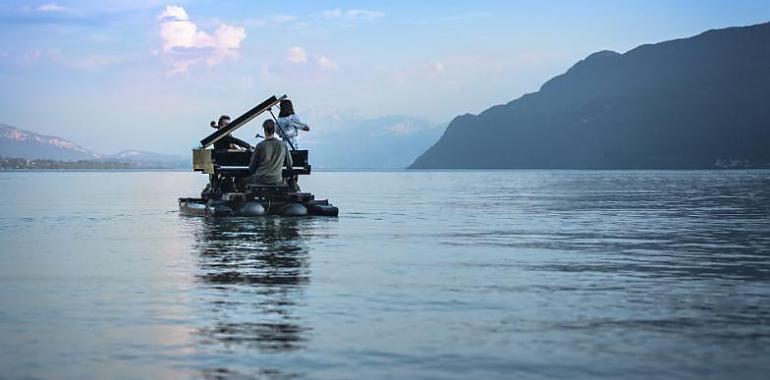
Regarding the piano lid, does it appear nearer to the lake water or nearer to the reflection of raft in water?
the reflection of raft in water

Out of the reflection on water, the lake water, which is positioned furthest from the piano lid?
the lake water

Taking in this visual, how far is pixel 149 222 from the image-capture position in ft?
106

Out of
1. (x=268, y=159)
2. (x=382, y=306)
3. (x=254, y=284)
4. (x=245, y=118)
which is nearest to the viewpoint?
(x=382, y=306)

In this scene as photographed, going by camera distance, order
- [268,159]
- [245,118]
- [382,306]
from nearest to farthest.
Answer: [382,306] < [268,159] < [245,118]

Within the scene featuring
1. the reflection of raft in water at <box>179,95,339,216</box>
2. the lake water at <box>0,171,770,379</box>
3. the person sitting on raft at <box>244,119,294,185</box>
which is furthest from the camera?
the reflection of raft in water at <box>179,95,339,216</box>

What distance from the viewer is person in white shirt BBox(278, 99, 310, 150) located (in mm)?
33812

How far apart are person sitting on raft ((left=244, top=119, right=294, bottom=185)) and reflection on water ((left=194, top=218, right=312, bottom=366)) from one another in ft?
13.9

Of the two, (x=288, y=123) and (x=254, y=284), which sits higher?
(x=288, y=123)

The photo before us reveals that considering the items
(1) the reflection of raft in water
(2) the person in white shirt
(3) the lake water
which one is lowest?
(3) the lake water

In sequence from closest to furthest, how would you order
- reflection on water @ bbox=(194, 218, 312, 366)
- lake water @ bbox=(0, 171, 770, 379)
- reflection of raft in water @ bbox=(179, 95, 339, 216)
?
lake water @ bbox=(0, 171, 770, 379), reflection on water @ bbox=(194, 218, 312, 366), reflection of raft in water @ bbox=(179, 95, 339, 216)

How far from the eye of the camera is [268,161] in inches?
1233

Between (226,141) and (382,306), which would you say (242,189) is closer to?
(226,141)

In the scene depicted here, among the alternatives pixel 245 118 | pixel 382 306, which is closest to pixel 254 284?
pixel 382 306

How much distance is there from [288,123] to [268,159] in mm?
2901
